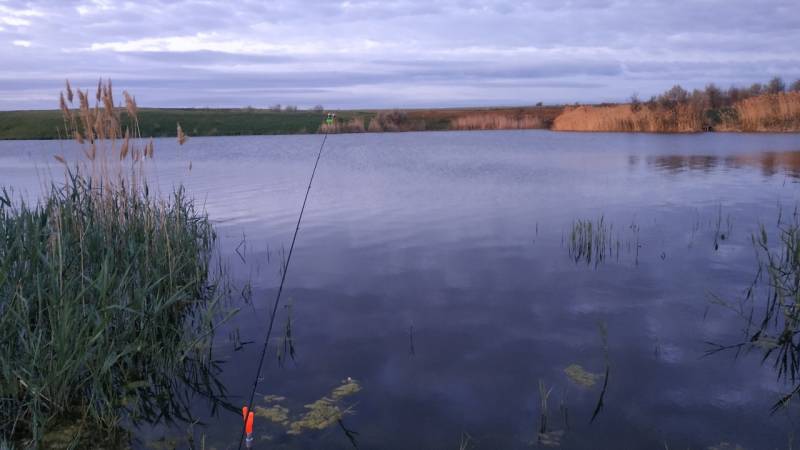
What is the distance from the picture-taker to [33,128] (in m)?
50.6

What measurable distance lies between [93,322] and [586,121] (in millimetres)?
39778

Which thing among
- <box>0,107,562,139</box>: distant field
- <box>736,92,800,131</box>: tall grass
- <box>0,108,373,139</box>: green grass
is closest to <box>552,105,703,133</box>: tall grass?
<box>736,92,800,131</box>: tall grass

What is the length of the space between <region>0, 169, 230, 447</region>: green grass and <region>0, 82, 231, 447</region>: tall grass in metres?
0.01

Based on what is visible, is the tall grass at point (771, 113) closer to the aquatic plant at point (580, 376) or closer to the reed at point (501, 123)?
the reed at point (501, 123)

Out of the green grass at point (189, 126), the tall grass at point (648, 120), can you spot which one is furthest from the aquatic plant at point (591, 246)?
the green grass at point (189, 126)

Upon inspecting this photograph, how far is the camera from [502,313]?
24.2ft

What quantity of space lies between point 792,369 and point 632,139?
29.2m

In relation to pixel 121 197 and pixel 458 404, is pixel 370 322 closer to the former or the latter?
pixel 458 404

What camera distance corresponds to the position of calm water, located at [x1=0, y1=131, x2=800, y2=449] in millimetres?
4875

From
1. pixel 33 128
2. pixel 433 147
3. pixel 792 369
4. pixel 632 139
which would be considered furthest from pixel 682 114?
pixel 33 128

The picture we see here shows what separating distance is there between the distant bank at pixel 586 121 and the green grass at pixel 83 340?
15.2 metres

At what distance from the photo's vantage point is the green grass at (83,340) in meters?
4.69

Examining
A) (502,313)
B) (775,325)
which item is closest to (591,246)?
(502,313)

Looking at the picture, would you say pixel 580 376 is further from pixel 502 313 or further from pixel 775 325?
pixel 775 325
